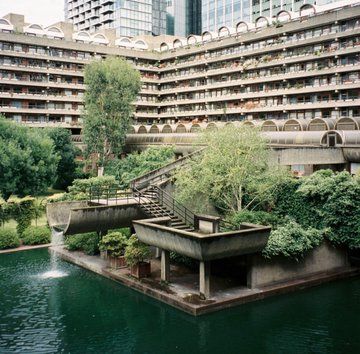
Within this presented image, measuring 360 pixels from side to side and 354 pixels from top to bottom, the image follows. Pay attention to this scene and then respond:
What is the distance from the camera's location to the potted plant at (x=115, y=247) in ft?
109

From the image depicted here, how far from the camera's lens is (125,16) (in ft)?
454

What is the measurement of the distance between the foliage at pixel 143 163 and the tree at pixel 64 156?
10089 millimetres

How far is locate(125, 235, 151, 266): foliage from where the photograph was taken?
3019 cm

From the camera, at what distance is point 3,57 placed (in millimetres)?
82125

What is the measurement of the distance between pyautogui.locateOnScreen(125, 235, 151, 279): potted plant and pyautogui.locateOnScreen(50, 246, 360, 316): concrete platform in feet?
1.77

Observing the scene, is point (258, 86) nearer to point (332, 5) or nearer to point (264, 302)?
point (332, 5)

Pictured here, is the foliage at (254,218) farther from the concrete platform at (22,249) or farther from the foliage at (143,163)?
the foliage at (143,163)

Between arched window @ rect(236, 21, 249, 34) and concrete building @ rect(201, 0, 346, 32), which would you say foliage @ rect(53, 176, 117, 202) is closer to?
arched window @ rect(236, 21, 249, 34)

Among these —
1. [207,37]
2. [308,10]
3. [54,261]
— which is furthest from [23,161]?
[207,37]

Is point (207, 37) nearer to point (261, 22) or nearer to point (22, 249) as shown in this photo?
point (261, 22)

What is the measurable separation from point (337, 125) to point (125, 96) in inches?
1236

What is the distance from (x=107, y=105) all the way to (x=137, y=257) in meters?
41.2

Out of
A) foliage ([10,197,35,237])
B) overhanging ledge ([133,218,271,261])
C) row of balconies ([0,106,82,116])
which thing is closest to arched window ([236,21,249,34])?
row of balconies ([0,106,82,116])

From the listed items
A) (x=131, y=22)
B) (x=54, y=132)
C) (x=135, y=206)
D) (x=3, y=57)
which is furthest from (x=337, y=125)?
(x=131, y=22)
